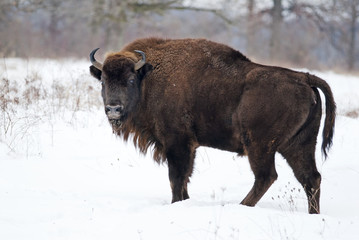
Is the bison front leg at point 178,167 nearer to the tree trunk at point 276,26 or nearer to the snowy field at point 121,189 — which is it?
the snowy field at point 121,189

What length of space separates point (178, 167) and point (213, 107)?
0.89 m

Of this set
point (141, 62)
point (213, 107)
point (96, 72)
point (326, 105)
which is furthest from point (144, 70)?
point (326, 105)

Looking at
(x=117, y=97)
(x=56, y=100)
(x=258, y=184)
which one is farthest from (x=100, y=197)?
(x=56, y=100)

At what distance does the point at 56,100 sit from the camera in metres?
9.75

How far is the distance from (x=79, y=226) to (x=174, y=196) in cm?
169

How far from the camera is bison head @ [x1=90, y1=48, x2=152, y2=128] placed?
567 centimetres

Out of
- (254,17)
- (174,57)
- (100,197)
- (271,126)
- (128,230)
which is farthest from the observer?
(254,17)

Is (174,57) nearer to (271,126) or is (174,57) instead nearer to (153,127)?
(153,127)

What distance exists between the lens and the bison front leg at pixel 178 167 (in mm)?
5695

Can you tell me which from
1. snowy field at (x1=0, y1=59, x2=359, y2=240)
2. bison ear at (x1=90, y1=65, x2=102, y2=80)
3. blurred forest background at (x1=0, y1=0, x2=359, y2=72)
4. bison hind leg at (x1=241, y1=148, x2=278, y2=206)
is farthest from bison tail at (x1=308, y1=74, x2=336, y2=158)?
blurred forest background at (x1=0, y1=0, x2=359, y2=72)

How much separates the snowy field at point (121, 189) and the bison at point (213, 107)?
564mm

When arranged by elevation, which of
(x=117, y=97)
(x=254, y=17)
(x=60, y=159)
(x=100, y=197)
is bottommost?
(x=254, y=17)

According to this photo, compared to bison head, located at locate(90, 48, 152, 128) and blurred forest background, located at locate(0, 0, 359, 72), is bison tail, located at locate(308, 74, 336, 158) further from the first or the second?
A: blurred forest background, located at locate(0, 0, 359, 72)

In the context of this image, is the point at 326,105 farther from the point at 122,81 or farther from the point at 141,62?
the point at 122,81
